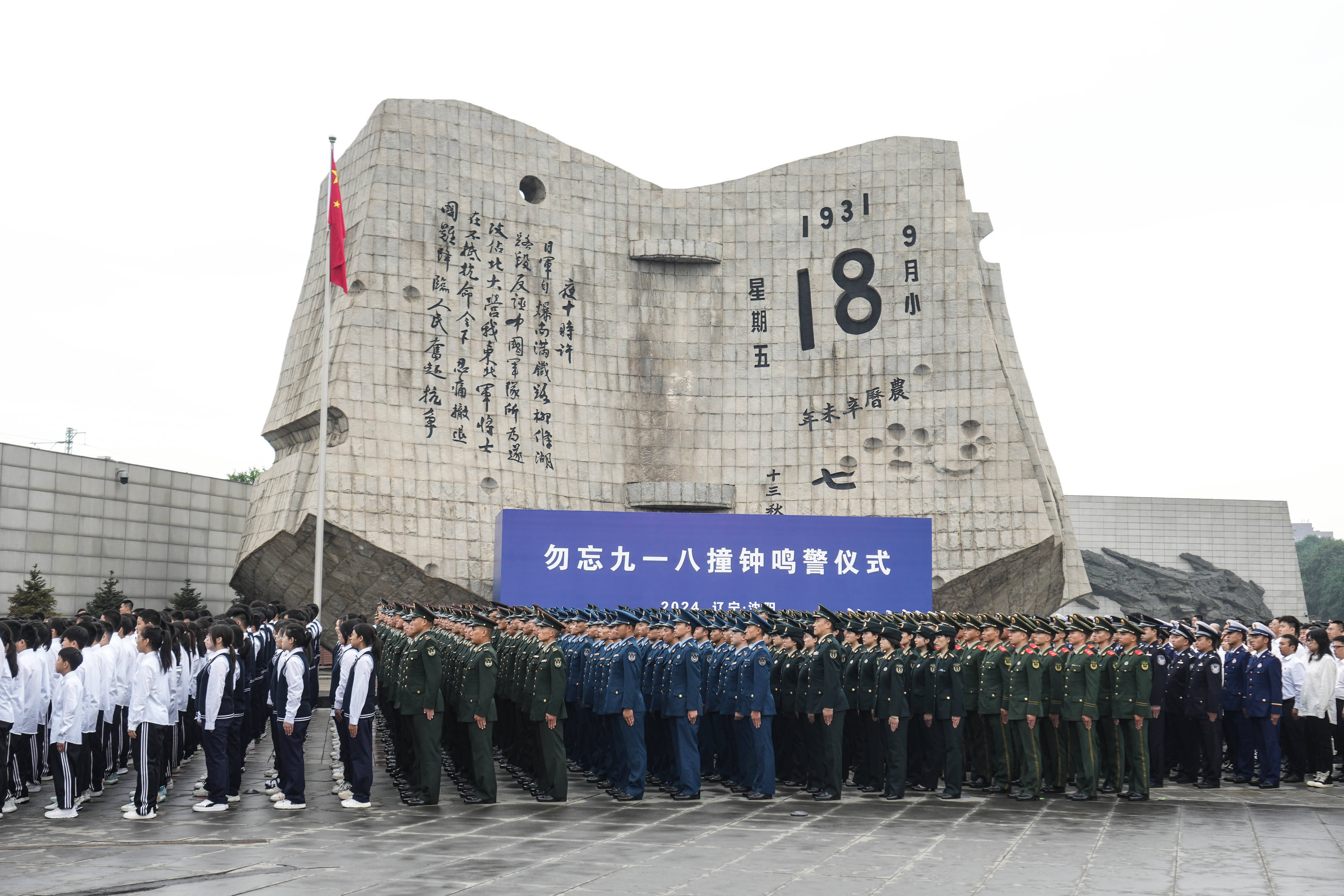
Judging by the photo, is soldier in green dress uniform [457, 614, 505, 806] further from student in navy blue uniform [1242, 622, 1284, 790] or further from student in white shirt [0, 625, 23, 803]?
student in navy blue uniform [1242, 622, 1284, 790]

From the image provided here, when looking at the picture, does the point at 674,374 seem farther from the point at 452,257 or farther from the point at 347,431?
the point at 347,431

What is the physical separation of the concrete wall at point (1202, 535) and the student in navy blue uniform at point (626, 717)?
45.7m

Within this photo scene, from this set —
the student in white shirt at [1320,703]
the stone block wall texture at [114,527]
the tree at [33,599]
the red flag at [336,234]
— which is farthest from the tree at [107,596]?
the student in white shirt at [1320,703]

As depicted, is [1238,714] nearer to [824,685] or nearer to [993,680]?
[993,680]

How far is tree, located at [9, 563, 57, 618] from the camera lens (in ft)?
92.9

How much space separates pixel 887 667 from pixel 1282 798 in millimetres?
4567

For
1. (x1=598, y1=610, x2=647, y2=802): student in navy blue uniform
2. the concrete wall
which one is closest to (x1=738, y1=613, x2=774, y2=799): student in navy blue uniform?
(x1=598, y1=610, x2=647, y2=802): student in navy blue uniform

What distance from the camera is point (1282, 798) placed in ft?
45.1

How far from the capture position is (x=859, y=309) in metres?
33.6

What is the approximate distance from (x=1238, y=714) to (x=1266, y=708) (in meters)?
0.53

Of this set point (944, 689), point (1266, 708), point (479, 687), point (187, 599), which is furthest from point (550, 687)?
point (187, 599)

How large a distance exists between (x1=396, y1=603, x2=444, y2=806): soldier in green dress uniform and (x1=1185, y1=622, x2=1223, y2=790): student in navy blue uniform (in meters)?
8.98

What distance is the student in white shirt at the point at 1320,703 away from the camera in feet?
50.3

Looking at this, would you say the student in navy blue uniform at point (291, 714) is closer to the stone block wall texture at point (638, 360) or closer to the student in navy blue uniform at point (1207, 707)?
the student in navy blue uniform at point (1207, 707)
